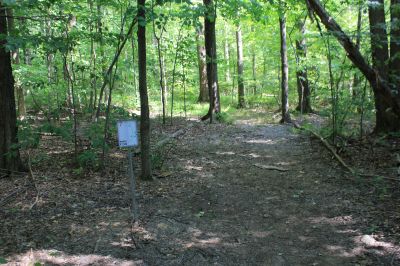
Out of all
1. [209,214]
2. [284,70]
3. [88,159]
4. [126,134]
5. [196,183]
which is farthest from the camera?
[284,70]

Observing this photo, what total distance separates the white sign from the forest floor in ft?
4.05

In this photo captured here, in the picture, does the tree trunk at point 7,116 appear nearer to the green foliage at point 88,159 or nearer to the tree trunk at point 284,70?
the green foliage at point 88,159

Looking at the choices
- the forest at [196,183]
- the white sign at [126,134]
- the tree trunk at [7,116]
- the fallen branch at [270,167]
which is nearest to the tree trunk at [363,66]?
the forest at [196,183]

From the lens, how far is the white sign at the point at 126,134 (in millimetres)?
5465

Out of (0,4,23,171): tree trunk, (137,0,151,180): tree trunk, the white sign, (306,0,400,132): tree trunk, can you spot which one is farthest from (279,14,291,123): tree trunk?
the white sign

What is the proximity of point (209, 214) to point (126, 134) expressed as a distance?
1958 millimetres

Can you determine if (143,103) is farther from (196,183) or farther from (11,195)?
(11,195)

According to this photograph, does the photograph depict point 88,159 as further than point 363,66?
Yes

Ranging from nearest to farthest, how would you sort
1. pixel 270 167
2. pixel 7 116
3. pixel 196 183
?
pixel 7 116 < pixel 196 183 < pixel 270 167

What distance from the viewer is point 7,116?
7.35 metres

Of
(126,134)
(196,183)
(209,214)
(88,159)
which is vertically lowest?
(209,214)

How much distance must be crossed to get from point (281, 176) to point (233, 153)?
234cm

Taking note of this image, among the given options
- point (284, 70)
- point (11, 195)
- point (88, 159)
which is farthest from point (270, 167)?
point (284, 70)

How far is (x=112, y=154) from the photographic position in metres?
9.41
